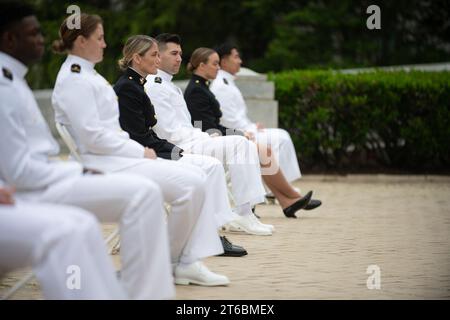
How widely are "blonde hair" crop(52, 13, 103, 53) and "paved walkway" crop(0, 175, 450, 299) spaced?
5.31ft

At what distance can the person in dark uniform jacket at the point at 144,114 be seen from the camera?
7824 mm

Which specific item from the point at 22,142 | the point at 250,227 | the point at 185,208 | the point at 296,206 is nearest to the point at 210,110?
the point at 296,206

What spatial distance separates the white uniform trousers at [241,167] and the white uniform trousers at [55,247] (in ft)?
15.6

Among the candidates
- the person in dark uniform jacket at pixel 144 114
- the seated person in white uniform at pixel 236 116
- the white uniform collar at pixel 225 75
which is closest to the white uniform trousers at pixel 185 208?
the person in dark uniform jacket at pixel 144 114

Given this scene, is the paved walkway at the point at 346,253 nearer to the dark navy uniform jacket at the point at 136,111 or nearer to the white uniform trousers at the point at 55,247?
the dark navy uniform jacket at the point at 136,111

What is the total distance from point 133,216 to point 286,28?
59.5 ft

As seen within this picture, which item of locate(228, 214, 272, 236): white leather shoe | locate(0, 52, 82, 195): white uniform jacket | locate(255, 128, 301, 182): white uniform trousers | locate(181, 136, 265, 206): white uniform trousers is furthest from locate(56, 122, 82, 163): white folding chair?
locate(255, 128, 301, 182): white uniform trousers

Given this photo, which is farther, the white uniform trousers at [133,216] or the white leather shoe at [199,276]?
the white leather shoe at [199,276]

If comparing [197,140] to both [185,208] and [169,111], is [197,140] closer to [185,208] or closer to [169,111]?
[169,111]

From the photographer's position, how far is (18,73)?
5.45m

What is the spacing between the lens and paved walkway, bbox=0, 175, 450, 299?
6.80 metres

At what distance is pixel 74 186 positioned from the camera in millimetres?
5406

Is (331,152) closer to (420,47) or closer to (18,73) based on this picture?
(420,47)
